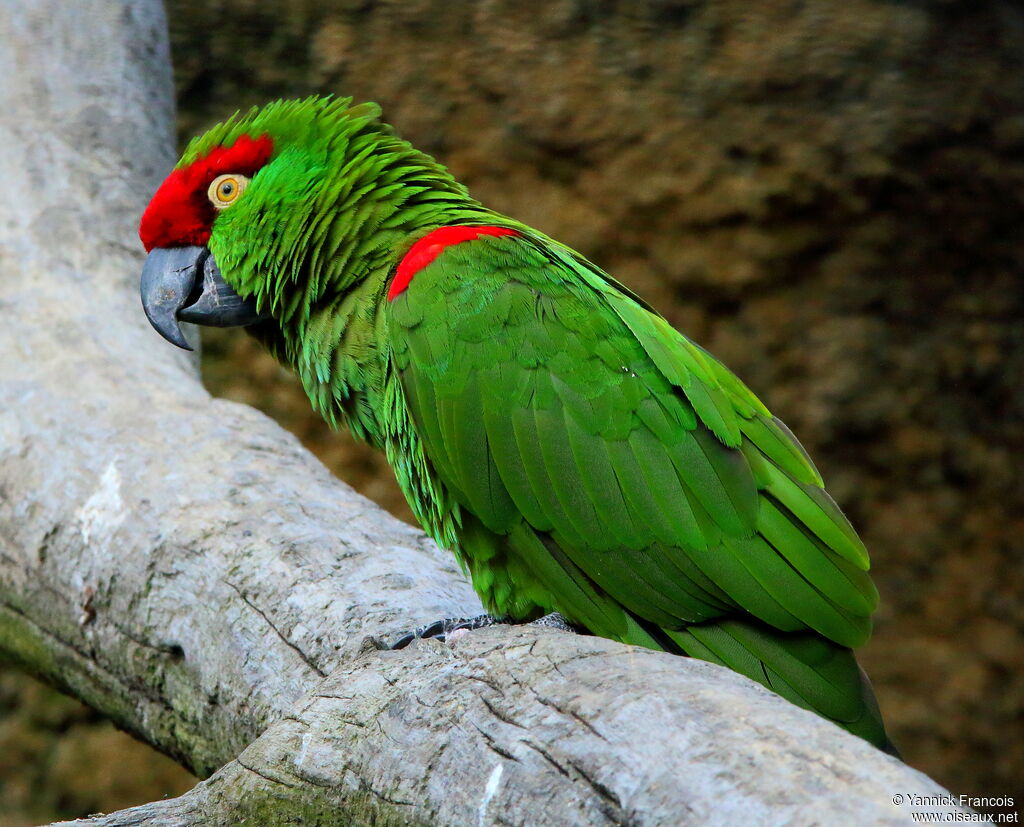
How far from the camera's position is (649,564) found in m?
2.63

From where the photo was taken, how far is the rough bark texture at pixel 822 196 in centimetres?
522

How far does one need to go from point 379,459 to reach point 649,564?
12.2 feet

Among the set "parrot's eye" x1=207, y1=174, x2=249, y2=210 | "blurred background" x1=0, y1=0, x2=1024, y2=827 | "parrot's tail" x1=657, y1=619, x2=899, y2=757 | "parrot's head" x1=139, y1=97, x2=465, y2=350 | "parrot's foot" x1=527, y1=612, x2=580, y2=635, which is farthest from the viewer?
"blurred background" x1=0, y1=0, x2=1024, y2=827

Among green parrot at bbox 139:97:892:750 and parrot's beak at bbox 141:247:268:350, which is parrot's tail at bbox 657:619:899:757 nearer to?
green parrot at bbox 139:97:892:750

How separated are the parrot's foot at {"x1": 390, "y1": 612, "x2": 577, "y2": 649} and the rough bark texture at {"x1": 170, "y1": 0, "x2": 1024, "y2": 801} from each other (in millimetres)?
3146

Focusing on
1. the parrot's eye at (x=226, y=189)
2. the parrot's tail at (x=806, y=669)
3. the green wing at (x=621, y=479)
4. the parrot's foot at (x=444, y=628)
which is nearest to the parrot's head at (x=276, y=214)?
the parrot's eye at (x=226, y=189)

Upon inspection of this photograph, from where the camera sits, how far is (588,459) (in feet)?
8.77

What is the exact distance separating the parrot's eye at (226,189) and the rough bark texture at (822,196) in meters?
2.76

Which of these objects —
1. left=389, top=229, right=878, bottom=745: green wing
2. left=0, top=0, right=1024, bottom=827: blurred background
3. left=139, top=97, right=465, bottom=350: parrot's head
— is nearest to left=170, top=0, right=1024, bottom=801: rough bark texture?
left=0, top=0, right=1024, bottom=827: blurred background

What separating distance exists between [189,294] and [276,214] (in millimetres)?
424

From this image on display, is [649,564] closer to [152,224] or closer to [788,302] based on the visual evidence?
[152,224]

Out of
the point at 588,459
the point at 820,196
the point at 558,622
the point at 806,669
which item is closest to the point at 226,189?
the point at 588,459

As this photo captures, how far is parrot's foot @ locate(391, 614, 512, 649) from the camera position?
2.59 metres

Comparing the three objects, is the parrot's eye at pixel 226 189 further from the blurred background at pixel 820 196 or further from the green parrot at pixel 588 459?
the blurred background at pixel 820 196
